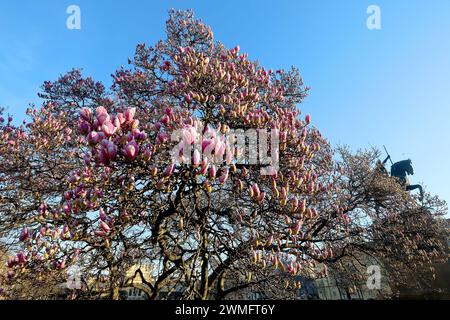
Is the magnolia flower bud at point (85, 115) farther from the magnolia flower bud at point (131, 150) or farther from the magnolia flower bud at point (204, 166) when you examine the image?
the magnolia flower bud at point (204, 166)

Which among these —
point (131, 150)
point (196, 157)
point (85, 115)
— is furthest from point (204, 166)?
point (85, 115)

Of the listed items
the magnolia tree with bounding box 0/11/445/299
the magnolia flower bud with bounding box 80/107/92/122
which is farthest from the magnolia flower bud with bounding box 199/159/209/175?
the magnolia flower bud with bounding box 80/107/92/122

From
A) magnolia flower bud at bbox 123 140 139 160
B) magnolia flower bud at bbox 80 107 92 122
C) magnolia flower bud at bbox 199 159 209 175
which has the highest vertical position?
magnolia flower bud at bbox 80 107 92 122

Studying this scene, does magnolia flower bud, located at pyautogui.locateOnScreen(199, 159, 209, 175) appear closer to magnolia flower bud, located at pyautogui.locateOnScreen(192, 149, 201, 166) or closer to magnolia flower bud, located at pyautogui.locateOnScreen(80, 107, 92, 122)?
magnolia flower bud, located at pyautogui.locateOnScreen(192, 149, 201, 166)

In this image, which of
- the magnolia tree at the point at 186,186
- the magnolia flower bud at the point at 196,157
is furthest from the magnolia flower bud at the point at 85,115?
the magnolia flower bud at the point at 196,157

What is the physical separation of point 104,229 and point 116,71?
648 cm

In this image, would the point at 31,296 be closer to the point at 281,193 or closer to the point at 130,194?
the point at 130,194

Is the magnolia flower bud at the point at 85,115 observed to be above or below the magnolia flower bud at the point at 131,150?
above

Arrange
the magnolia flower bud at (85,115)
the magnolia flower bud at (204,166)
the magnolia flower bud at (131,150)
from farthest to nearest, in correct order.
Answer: the magnolia flower bud at (85,115) < the magnolia flower bud at (204,166) < the magnolia flower bud at (131,150)

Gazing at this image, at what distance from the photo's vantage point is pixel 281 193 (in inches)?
148

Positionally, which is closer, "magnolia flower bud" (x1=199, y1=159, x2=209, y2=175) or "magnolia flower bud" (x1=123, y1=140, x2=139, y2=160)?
"magnolia flower bud" (x1=123, y1=140, x2=139, y2=160)

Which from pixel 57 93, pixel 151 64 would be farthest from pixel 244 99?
pixel 57 93

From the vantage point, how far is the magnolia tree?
3.59m

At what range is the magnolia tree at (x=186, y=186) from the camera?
3590mm
